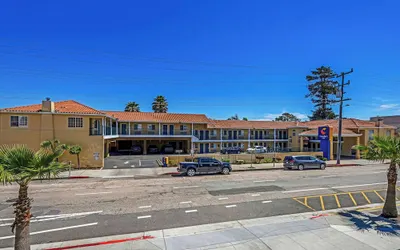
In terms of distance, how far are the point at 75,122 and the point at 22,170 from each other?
71.2 feet

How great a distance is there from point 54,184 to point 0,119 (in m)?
12.3

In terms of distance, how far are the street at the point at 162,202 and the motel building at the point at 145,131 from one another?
8642mm

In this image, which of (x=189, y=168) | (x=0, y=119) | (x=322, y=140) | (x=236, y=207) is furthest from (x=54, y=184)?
(x=322, y=140)

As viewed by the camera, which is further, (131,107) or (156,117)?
(131,107)

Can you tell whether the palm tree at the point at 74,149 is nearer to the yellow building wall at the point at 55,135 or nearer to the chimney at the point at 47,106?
the yellow building wall at the point at 55,135

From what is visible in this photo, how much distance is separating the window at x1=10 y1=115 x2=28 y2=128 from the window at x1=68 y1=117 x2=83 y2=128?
13.6 feet

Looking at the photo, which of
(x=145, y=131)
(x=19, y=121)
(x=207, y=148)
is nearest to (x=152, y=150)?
(x=145, y=131)

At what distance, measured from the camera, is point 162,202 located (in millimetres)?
12180

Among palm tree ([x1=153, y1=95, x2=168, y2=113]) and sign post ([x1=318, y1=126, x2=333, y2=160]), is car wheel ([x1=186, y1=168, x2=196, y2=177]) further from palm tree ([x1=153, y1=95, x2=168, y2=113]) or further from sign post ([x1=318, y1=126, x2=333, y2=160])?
palm tree ([x1=153, y1=95, x2=168, y2=113])

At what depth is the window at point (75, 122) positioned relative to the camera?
81.2 ft

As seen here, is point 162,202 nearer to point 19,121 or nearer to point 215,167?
point 215,167

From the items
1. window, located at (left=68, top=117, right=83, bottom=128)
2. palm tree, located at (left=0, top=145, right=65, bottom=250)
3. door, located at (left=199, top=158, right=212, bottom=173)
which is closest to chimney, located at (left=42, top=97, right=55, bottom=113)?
window, located at (left=68, top=117, right=83, bottom=128)

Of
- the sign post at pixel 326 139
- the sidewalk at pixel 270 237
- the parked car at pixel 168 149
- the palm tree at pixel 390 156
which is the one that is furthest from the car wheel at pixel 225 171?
the sign post at pixel 326 139

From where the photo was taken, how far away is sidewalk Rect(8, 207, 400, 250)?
705cm
